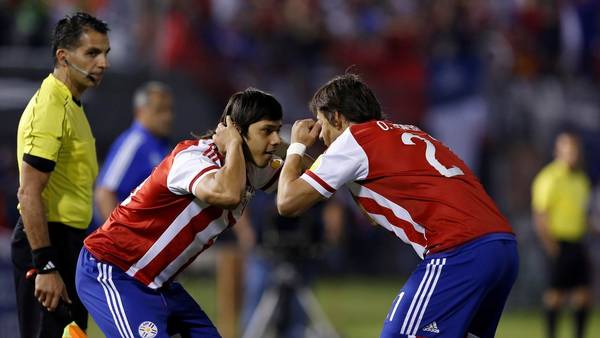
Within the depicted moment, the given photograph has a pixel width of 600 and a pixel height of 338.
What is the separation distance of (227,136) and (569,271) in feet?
26.8

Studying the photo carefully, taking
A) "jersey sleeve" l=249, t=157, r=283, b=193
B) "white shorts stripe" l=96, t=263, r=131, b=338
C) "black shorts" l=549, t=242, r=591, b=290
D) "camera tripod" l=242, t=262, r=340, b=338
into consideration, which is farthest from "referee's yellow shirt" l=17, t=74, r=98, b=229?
"black shorts" l=549, t=242, r=591, b=290

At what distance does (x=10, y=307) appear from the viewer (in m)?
11.3

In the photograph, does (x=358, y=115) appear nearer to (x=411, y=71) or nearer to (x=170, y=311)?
(x=170, y=311)

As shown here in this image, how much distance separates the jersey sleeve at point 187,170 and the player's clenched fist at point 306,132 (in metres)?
0.56

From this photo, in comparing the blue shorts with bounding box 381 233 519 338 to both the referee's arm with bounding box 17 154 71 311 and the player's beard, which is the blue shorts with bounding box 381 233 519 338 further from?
the referee's arm with bounding box 17 154 71 311

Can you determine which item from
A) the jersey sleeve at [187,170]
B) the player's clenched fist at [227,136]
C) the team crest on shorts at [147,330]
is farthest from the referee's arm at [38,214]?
the player's clenched fist at [227,136]

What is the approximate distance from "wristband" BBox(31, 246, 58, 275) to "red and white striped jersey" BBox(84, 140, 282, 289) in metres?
0.34

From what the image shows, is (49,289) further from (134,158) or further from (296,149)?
(134,158)

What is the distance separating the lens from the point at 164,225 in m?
5.80

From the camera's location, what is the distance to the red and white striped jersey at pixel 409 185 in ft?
18.7

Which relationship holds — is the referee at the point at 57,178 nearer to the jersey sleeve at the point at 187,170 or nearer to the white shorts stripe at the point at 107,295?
the white shorts stripe at the point at 107,295

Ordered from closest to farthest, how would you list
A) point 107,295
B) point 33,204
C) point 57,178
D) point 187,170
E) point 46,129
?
point 187,170, point 107,295, point 33,204, point 46,129, point 57,178

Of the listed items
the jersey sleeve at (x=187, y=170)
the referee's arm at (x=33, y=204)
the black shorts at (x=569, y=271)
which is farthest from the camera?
the black shorts at (x=569, y=271)

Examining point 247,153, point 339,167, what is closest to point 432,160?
point 339,167
